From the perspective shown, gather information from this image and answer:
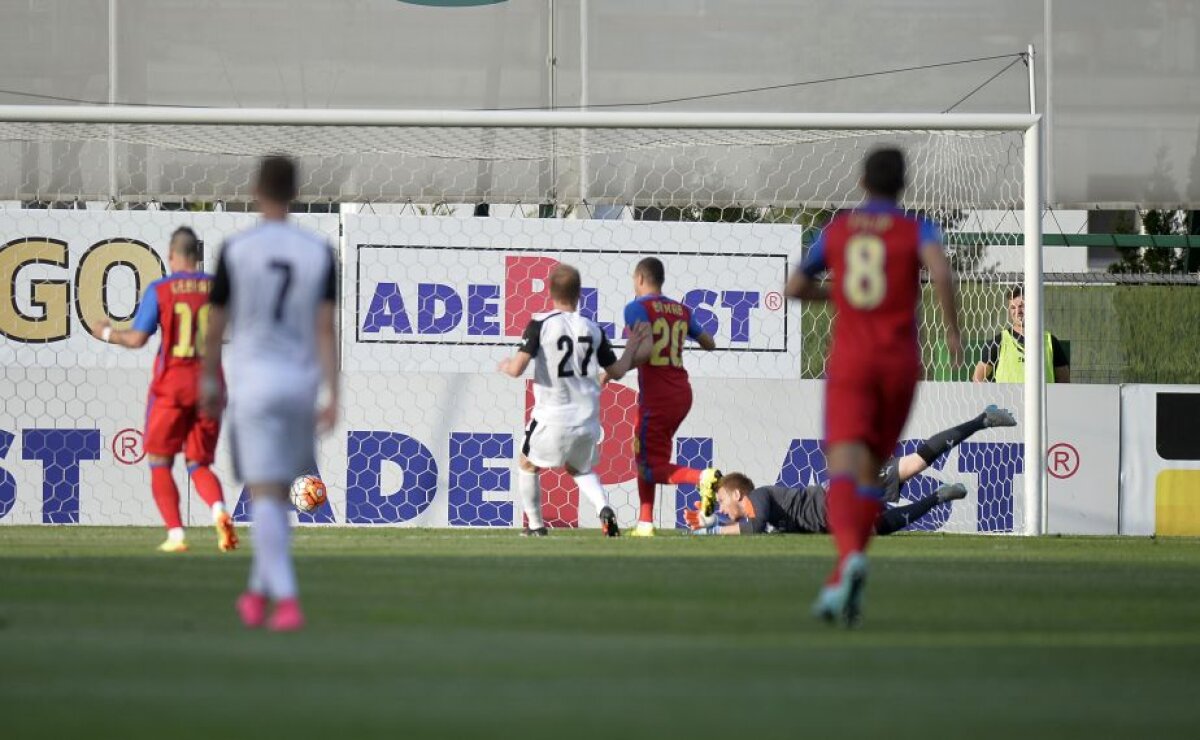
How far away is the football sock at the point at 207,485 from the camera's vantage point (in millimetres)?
11734

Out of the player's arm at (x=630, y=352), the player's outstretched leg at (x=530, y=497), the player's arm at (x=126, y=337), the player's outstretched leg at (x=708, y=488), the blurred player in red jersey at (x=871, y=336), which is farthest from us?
the player's outstretched leg at (x=708, y=488)

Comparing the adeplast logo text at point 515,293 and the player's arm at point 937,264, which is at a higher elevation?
the adeplast logo text at point 515,293

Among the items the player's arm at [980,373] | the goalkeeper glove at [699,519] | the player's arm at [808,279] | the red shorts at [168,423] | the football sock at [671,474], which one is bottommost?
the goalkeeper glove at [699,519]

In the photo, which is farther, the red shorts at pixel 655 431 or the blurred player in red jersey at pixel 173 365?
the red shorts at pixel 655 431

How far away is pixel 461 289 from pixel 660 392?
264 cm

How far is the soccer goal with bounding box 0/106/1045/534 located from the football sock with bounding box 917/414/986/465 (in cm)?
106

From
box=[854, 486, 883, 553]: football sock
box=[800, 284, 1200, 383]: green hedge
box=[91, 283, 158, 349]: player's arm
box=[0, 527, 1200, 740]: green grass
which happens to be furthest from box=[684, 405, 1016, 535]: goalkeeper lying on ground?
box=[854, 486, 883, 553]: football sock

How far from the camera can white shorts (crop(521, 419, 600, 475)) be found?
14266mm

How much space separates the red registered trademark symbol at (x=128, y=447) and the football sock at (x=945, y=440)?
608cm

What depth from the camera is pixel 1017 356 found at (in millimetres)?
16922

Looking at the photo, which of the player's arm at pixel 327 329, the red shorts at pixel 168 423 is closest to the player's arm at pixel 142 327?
the red shorts at pixel 168 423

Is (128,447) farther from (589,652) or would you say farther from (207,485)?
(589,652)

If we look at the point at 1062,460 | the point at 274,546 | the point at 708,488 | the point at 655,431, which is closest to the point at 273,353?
the point at 274,546

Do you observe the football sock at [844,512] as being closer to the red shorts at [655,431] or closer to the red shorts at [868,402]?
the red shorts at [868,402]
